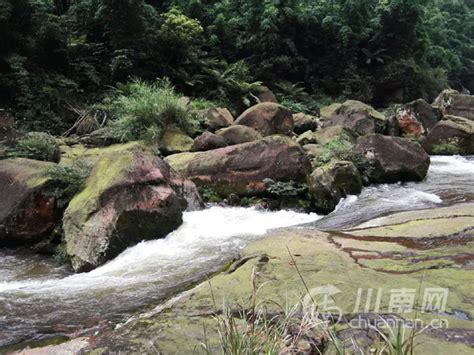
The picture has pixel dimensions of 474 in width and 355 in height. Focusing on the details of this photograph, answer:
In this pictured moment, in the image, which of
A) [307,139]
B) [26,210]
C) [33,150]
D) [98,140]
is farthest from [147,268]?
[307,139]

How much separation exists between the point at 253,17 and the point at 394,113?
825cm

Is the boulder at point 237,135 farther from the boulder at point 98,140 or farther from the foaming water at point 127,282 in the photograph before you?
the foaming water at point 127,282

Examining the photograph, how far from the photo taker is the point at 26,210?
6.61m

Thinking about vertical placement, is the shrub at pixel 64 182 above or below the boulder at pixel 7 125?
below

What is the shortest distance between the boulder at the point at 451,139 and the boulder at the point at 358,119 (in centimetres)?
177

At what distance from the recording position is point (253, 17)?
1959 cm

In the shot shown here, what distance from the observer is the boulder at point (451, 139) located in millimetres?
13180

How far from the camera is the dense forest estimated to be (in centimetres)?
1248

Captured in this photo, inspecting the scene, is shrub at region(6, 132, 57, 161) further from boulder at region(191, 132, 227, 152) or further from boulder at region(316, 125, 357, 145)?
boulder at region(316, 125, 357, 145)

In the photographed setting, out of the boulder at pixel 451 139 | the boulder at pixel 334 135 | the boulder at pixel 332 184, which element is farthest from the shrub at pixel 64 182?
the boulder at pixel 451 139

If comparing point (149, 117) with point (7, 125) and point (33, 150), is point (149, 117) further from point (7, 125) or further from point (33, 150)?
point (7, 125)

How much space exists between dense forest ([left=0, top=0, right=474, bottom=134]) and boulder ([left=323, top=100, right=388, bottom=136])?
11.4 feet

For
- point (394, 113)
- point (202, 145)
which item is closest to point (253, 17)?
point (394, 113)

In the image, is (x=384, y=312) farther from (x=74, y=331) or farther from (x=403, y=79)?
(x=403, y=79)
